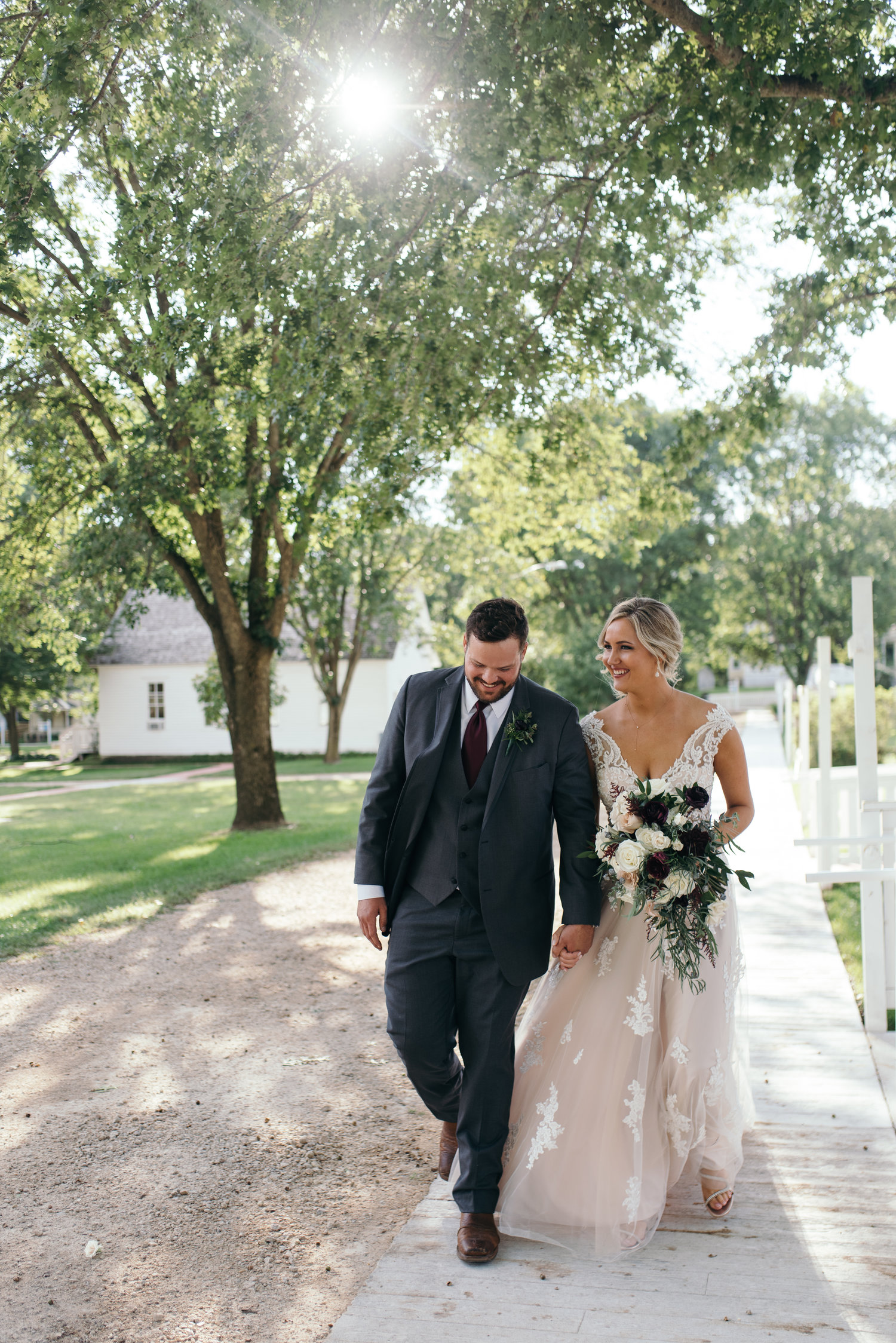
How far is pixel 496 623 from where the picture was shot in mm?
3814

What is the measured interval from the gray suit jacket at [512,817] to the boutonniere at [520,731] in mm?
23

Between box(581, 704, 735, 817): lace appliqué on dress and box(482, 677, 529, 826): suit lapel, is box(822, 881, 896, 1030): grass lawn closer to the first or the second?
box(581, 704, 735, 817): lace appliqué on dress

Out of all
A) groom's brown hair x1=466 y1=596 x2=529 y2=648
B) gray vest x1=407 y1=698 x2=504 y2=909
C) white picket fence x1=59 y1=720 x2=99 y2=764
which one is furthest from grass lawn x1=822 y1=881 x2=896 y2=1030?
white picket fence x1=59 y1=720 x2=99 y2=764

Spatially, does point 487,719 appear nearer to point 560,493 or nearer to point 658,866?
A: point 658,866

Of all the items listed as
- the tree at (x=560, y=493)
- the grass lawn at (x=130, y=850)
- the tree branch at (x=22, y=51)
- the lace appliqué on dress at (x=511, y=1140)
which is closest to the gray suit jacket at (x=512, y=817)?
the lace appliqué on dress at (x=511, y=1140)

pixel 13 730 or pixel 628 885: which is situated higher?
pixel 628 885

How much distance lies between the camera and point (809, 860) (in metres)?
12.3

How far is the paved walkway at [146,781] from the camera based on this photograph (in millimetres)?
23797

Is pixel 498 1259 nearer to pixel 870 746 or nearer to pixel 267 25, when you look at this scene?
pixel 870 746

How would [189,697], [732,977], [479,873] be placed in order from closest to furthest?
[479,873] → [732,977] → [189,697]

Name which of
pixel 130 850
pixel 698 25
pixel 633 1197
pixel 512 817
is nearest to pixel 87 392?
pixel 130 850

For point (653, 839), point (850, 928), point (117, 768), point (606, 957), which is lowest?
point (117, 768)

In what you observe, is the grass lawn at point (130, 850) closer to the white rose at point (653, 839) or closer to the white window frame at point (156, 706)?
the white rose at point (653, 839)

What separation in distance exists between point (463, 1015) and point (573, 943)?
486 mm
